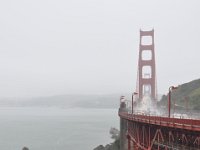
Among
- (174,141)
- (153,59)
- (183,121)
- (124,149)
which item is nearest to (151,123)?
(174,141)

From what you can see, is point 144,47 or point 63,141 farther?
point 63,141

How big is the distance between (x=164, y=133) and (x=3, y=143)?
107522 mm

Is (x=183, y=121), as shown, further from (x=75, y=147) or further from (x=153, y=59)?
(x=75, y=147)

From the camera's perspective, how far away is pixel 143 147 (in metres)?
30.7

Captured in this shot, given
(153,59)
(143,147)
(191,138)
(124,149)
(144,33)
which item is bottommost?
(124,149)

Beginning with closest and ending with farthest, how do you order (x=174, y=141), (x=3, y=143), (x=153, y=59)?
(x=174, y=141) < (x=153, y=59) < (x=3, y=143)

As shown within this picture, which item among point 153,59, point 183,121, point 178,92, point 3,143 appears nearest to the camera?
point 183,121

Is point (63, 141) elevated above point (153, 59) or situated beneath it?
situated beneath

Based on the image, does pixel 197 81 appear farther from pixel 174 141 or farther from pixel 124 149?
pixel 174 141

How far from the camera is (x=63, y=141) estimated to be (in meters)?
127

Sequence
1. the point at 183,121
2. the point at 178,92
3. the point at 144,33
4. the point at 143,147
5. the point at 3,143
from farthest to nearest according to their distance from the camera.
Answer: the point at 3,143 < the point at 178,92 < the point at 144,33 < the point at 143,147 < the point at 183,121

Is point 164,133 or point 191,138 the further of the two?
point 164,133

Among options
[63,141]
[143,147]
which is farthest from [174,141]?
[63,141]

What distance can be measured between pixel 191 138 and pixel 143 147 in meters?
8.23
